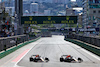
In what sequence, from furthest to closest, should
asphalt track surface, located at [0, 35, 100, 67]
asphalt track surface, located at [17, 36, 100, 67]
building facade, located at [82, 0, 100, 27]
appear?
building facade, located at [82, 0, 100, 27] < asphalt track surface, located at [0, 35, 100, 67] < asphalt track surface, located at [17, 36, 100, 67]

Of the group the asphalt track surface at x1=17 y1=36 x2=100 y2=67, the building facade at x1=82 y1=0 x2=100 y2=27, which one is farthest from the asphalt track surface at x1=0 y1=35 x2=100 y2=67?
the building facade at x1=82 y1=0 x2=100 y2=27

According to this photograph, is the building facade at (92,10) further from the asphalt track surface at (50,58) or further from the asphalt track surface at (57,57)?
the asphalt track surface at (50,58)

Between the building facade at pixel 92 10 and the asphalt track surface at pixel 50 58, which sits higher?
the building facade at pixel 92 10

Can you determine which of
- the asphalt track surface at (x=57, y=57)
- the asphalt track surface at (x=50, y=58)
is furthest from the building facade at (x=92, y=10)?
the asphalt track surface at (x=50, y=58)

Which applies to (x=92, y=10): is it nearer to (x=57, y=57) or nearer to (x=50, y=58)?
(x=57, y=57)

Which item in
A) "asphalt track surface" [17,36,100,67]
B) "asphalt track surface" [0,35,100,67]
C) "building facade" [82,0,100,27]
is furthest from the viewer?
"building facade" [82,0,100,27]

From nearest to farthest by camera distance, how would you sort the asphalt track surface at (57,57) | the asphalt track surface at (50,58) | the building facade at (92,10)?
the asphalt track surface at (57,57), the asphalt track surface at (50,58), the building facade at (92,10)

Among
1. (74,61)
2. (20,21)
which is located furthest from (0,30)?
(74,61)

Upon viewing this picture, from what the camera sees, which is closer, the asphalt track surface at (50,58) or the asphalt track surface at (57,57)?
the asphalt track surface at (57,57)

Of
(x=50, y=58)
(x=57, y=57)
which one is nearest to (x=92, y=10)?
(x=57, y=57)

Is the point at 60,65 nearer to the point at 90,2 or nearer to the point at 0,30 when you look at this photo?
the point at 0,30

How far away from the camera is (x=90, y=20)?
169625 mm

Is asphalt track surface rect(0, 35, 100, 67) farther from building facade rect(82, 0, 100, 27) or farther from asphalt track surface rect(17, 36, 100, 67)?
building facade rect(82, 0, 100, 27)

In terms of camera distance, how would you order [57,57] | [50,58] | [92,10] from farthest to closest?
[92,10] < [57,57] < [50,58]
